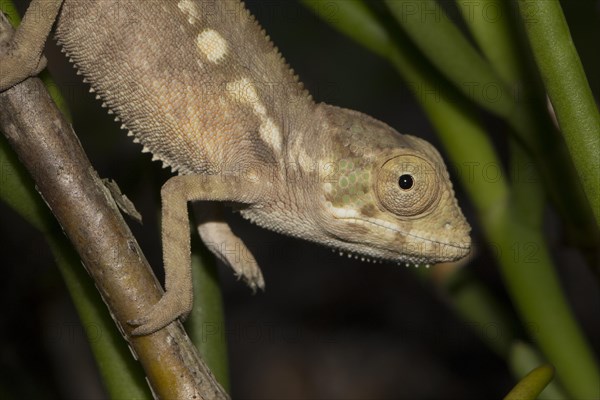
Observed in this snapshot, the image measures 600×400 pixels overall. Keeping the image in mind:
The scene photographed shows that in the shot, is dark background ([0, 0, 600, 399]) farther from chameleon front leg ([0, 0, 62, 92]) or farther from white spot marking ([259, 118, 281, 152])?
chameleon front leg ([0, 0, 62, 92])

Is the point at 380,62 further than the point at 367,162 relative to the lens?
Yes

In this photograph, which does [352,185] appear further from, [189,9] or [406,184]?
[189,9]

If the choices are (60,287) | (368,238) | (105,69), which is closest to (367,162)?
(368,238)

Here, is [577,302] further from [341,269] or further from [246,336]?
[246,336]

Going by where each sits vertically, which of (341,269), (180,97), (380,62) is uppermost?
(180,97)

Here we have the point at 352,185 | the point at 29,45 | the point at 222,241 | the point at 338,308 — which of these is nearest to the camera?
the point at 29,45

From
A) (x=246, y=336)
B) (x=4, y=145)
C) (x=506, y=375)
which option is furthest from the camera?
(x=246, y=336)

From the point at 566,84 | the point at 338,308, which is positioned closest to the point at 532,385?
the point at 566,84
